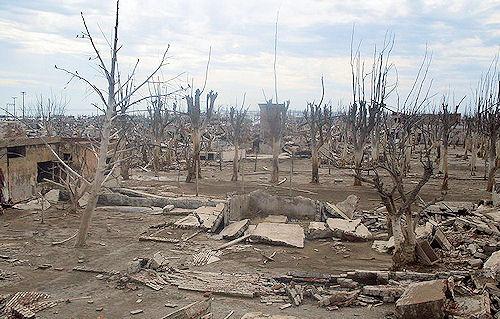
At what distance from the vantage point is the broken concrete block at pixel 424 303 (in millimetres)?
6793

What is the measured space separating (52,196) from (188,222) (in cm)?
618

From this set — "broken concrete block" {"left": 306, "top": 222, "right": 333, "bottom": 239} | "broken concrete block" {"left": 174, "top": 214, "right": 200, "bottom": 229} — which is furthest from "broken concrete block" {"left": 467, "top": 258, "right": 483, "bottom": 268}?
"broken concrete block" {"left": 174, "top": 214, "right": 200, "bottom": 229}

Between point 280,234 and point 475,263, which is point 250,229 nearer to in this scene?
point 280,234

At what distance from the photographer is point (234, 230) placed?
12.7 meters

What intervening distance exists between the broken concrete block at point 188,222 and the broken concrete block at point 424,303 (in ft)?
24.1

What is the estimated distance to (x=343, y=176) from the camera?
86.6 feet

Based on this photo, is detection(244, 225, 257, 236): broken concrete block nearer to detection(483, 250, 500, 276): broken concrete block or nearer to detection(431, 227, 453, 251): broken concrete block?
detection(431, 227, 453, 251): broken concrete block

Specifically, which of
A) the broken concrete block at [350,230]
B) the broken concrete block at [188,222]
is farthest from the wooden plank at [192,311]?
the broken concrete block at [188,222]

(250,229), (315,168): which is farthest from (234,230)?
(315,168)

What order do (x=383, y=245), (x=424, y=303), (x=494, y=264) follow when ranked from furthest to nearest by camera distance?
1. (x=383, y=245)
2. (x=494, y=264)
3. (x=424, y=303)

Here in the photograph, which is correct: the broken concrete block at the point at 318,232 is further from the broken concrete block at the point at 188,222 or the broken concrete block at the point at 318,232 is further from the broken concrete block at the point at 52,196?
the broken concrete block at the point at 52,196

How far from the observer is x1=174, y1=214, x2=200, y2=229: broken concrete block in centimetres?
1359

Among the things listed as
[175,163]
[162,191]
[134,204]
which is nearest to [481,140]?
[175,163]

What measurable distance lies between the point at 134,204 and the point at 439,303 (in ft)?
39.9
